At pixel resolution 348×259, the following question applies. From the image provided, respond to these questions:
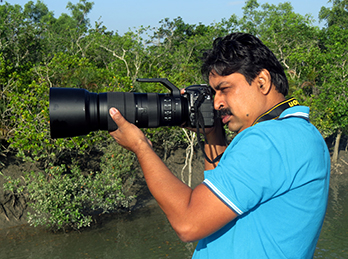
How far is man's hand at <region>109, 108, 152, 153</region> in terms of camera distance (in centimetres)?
142

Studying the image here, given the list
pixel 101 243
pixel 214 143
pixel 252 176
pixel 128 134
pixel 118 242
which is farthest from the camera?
pixel 118 242

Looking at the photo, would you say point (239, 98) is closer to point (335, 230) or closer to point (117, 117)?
point (117, 117)

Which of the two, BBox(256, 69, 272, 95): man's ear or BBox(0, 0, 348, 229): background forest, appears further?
BBox(0, 0, 348, 229): background forest

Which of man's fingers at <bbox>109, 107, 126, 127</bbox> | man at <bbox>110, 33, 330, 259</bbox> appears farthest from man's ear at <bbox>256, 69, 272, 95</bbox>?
man's fingers at <bbox>109, 107, 126, 127</bbox>

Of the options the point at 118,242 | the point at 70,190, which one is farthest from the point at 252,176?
the point at 118,242

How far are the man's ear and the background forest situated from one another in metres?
1.66

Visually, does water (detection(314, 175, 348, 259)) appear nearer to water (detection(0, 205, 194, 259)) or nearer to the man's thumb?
water (detection(0, 205, 194, 259))

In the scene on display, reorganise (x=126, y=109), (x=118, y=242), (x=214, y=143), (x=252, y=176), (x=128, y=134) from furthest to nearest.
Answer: (x=118, y=242), (x=214, y=143), (x=126, y=109), (x=128, y=134), (x=252, y=176)

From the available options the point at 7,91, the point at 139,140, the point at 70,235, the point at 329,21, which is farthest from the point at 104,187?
the point at 329,21

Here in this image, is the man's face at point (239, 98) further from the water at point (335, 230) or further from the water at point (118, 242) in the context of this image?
the water at point (335, 230)

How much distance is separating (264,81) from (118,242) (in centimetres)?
957

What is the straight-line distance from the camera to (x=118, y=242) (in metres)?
10.0

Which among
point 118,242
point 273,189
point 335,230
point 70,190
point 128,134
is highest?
point 128,134

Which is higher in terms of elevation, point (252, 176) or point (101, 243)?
point (252, 176)
